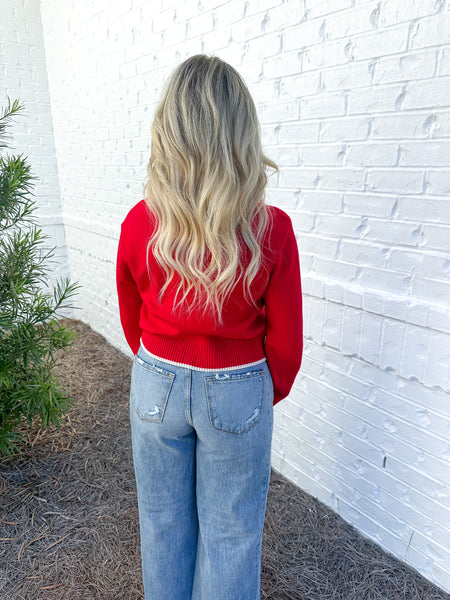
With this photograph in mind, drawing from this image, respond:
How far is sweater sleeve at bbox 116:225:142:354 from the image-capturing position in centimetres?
140

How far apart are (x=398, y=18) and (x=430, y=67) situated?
228 mm

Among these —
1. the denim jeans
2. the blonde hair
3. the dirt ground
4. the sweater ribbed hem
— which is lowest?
the dirt ground

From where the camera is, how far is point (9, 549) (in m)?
2.17

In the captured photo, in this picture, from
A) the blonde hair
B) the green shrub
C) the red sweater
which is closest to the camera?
the blonde hair

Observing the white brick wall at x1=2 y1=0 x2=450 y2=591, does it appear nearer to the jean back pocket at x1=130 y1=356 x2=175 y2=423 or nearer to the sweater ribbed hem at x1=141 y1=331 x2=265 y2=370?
the sweater ribbed hem at x1=141 y1=331 x2=265 y2=370

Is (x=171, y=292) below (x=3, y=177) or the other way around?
below

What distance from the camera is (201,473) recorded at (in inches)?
57.2

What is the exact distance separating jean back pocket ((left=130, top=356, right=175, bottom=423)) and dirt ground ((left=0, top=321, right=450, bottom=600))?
106 cm

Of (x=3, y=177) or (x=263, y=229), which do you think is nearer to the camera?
(x=263, y=229)

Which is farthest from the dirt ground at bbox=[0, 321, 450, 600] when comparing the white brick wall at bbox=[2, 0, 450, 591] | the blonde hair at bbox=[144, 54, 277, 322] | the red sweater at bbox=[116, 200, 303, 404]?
the blonde hair at bbox=[144, 54, 277, 322]

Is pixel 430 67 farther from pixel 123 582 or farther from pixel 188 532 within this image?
pixel 123 582

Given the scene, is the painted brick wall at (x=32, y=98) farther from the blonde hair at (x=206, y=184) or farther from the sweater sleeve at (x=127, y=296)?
the blonde hair at (x=206, y=184)

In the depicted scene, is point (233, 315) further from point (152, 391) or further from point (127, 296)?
point (127, 296)

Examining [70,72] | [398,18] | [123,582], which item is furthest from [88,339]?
[398,18]
